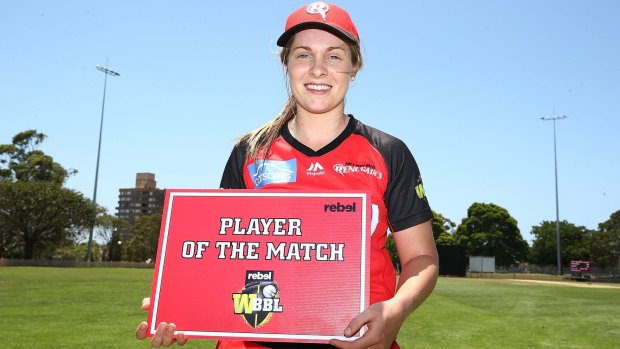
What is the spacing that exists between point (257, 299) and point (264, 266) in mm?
133

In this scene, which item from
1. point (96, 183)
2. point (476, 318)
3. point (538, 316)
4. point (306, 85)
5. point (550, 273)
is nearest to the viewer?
point (306, 85)

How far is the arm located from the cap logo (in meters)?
1.09

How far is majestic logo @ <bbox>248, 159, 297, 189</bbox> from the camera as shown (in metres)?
2.55

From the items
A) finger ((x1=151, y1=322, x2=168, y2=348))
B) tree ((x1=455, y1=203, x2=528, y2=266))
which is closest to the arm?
finger ((x1=151, y1=322, x2=168, y2=348))

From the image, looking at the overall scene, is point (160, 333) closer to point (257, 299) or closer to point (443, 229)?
point (257, 299)

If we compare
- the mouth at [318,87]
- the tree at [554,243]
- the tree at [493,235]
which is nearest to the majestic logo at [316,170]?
the mouth at [318,87]

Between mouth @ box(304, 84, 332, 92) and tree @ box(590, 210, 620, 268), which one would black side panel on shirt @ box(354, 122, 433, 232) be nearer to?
mouth @ box(304, 84, 332, 92)

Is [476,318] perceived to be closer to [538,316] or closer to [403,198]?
[538,316]

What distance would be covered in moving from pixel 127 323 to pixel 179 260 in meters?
9.73

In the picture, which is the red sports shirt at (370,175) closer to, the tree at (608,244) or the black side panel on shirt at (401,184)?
the black side panel on shirt at (401,184)

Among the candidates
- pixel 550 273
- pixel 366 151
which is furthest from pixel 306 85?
pixel 550 273

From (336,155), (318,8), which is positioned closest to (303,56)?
(318,8)

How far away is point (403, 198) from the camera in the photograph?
2414 mm

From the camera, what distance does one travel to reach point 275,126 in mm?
2785
